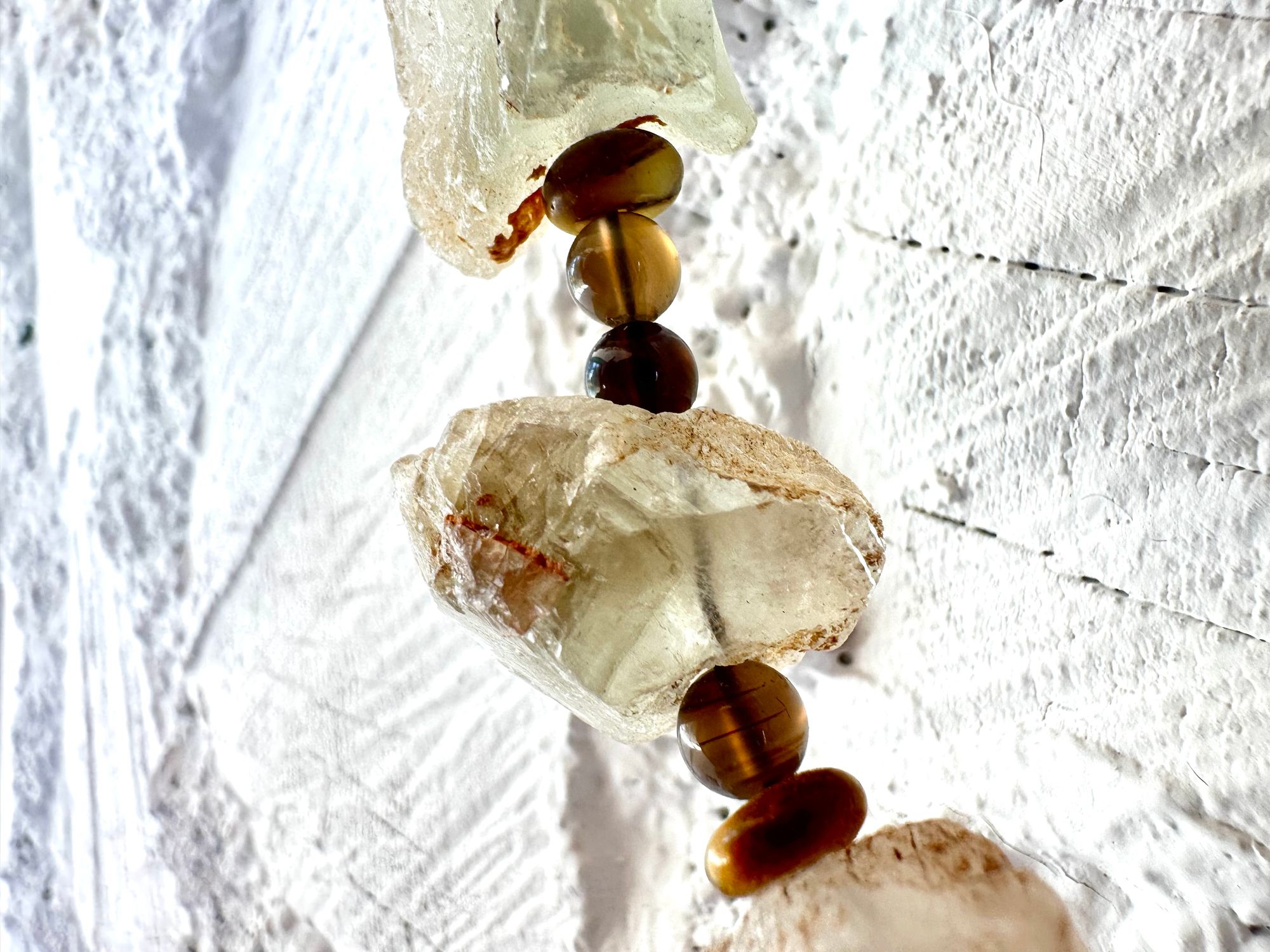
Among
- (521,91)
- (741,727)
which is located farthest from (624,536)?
(521,91)

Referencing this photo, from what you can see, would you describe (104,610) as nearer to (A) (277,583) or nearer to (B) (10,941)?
(A) (277,583)

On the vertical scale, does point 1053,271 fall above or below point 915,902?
above

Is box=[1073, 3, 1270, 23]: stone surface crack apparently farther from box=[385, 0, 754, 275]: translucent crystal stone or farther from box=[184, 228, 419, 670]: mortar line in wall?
box=[184, 228, 419, 670]: mortar line in wall

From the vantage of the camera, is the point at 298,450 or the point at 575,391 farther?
the point at 298,450

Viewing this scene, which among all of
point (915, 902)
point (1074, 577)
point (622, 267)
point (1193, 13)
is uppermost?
point (1193, 13)

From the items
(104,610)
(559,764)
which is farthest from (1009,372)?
(104,610)

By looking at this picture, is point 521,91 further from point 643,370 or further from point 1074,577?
point 1074,577
